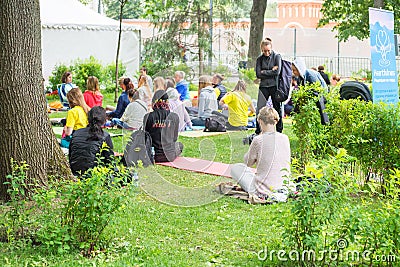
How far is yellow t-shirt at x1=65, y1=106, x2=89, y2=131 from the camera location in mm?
10203

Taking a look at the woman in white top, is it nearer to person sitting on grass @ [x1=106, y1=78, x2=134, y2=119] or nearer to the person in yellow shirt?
the person in yellow shirt

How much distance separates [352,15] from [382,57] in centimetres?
1665

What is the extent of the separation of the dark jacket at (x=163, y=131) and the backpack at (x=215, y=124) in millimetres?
590

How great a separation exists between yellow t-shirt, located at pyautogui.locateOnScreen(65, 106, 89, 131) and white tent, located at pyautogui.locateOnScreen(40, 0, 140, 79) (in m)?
12.8

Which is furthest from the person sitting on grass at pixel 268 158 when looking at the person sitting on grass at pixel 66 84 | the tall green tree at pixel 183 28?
the tall green tree at pixel 183 28

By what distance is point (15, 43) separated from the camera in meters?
7.44

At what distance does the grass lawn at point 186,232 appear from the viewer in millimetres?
5891

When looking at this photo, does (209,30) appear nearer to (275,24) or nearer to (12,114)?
(12,114)

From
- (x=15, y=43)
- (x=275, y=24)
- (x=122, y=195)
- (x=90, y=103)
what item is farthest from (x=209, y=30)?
(x=275, y=24)

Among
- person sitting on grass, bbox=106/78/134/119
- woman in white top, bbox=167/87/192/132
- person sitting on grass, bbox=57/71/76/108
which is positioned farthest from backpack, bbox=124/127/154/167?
person sitting on grass, bbox=57/71/76/108

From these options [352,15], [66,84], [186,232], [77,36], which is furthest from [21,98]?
[352,15]

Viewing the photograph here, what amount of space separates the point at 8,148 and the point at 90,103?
645 centimetres

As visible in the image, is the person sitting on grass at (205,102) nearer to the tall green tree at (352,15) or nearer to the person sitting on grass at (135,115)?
the person sitting on grass at (135,115)

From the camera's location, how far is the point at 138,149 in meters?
9.40
